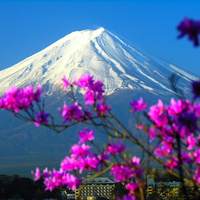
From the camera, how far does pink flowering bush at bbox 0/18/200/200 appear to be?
85.2 inches

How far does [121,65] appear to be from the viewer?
17562 centimetres

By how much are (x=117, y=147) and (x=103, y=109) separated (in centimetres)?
24

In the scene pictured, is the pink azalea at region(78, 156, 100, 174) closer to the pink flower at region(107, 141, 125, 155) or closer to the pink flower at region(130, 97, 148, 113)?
the pink flower at region(107, 141, 125, 155)

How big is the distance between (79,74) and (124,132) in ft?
561

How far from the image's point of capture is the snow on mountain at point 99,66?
169625 mm

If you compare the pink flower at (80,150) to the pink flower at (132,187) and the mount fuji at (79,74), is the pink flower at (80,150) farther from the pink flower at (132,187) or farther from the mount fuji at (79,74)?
the mount fuji at (79,74)

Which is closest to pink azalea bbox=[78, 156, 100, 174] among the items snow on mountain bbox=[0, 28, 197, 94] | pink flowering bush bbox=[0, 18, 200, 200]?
pink flowering bush bbox=[0, 18, 200, 200]

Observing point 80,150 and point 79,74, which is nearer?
point 80,150

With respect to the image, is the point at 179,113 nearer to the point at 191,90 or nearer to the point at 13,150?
the point at 191,90

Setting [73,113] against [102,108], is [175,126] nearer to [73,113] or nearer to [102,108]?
[102,108]

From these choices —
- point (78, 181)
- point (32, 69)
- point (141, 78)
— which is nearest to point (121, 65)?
point (141, 78)

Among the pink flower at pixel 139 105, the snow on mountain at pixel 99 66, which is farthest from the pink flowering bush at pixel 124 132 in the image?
the snow on mountain at pixel 99 66

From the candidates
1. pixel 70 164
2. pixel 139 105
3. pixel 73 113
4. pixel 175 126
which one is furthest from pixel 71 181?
pixel 175 126

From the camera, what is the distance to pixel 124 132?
232cm
